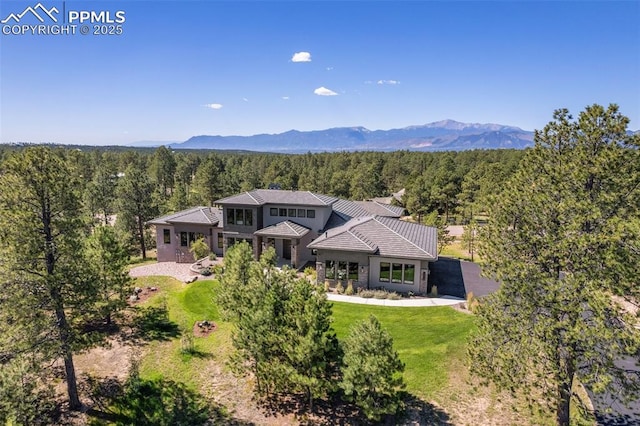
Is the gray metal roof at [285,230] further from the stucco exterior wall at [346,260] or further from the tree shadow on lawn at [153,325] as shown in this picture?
the tree shadow on lawn at [153,325]

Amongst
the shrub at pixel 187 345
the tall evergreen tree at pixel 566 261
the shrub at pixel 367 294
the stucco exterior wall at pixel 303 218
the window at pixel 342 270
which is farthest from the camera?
the stucco exterior wall at pixel 303 218

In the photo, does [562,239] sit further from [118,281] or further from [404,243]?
[118,281]

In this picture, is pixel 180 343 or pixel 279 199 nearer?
pixel 180 343

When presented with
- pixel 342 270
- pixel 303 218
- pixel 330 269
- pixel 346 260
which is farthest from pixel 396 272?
pixel 303 218

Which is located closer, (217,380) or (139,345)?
(217,380)

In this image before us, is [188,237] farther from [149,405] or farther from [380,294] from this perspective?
[149,405]

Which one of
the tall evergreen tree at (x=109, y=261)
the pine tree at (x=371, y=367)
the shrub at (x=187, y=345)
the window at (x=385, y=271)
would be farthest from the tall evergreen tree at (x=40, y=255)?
the window at (x=385, y=271)

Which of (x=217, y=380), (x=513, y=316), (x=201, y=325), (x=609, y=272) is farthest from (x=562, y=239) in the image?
(x=201, y=325)
